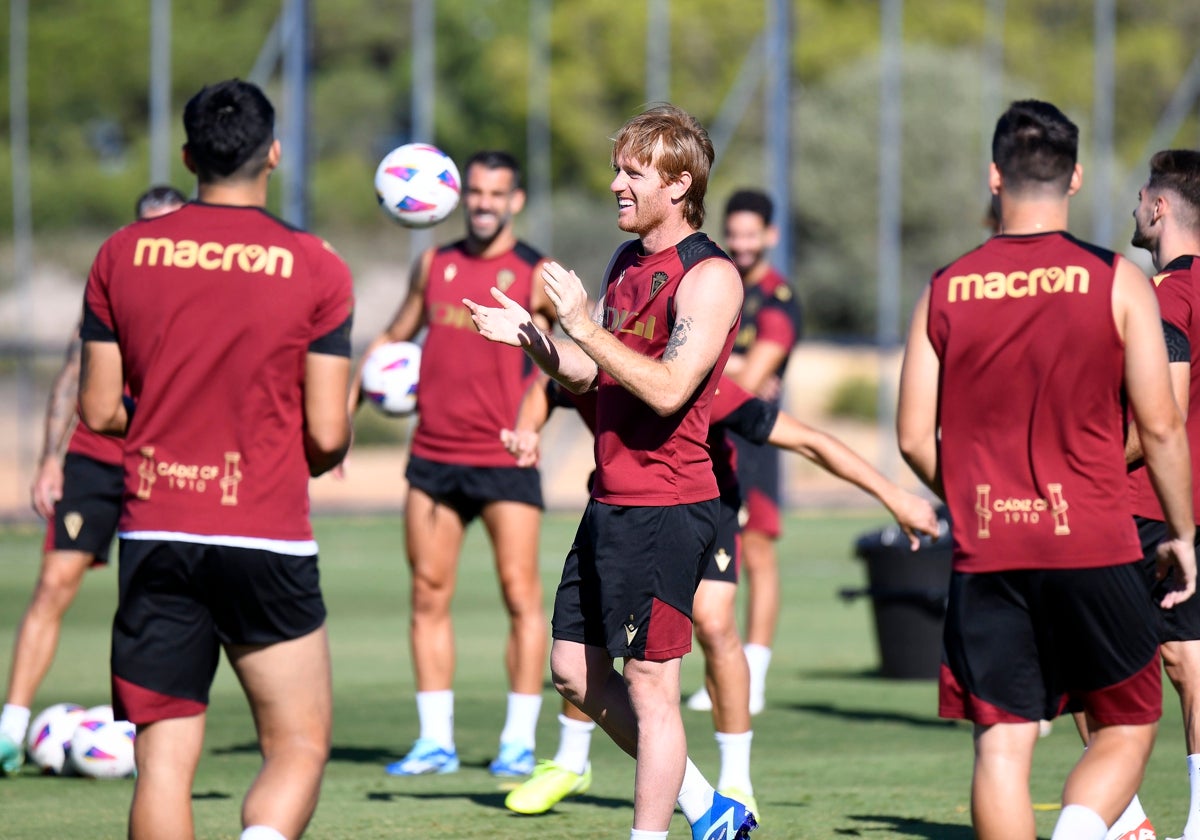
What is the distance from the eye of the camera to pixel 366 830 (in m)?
6.66

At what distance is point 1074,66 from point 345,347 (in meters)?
41.8

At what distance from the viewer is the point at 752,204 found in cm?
947

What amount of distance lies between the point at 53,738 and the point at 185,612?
11.5 ft

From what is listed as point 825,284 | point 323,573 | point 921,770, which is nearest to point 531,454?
point 921,770

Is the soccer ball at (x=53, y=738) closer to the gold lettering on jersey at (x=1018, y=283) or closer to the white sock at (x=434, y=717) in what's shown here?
the white sock at (x=434, y=717)

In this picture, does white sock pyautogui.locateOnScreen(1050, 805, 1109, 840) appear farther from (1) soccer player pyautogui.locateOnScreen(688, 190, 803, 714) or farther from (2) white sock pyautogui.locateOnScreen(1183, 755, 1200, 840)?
(1) soccer player pyautogui.locateOnScreen(688, 190, 803, 714)

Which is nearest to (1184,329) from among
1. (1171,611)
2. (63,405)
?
(1171,611)

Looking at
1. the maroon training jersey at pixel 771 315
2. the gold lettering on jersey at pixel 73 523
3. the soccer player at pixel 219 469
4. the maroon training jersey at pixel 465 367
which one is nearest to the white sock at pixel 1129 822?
the soccer player at pixel 219 469

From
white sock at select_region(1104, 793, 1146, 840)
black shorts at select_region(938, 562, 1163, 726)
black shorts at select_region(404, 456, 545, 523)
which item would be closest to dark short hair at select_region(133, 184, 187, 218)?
black shorts at select_region(404, 456, 545, 523)

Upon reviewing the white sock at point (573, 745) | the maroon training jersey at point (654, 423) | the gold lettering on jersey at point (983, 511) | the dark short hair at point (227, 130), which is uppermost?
the dark short hair at point (227, 130)

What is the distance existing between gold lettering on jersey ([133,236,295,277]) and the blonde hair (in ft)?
3.93

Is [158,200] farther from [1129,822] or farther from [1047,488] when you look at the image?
[1129,822]

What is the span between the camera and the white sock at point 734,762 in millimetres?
6883

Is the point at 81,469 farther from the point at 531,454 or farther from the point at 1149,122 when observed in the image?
the point at 1149,122
